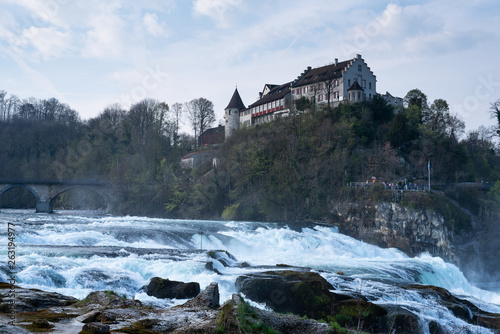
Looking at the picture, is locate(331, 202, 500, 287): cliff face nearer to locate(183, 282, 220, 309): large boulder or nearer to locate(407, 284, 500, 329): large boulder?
locate(407, 284, 500, 329): large boulder

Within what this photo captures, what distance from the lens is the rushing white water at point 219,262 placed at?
58.9ft

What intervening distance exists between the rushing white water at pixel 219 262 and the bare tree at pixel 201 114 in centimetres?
4267

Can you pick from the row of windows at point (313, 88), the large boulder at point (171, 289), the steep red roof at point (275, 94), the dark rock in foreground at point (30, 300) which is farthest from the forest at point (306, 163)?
the dark rock in foreground at point (30, 300)

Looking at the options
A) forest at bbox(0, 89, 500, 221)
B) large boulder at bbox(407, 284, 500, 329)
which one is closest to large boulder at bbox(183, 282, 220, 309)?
large boulder at bbox(407, 284, 500, 329)

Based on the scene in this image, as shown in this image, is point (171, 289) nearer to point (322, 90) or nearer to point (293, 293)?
point (293, 293)

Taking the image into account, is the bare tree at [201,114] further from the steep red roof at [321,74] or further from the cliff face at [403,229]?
the cliff face at [403,229]

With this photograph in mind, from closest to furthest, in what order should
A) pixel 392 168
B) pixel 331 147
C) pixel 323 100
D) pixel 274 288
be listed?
pixel 274 288 < pixel 392 168 < pixel 331 147 < pixel 323 100

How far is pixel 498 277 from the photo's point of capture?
129 feet

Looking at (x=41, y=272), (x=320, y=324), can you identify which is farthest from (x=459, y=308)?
(x=41, y=272)

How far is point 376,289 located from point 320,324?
11021 millimetres

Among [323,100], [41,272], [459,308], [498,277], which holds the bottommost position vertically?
[498,277]

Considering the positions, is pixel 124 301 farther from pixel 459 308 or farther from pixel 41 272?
pixel 459 308

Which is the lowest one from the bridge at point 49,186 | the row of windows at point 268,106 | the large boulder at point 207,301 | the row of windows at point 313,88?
the large boulder at point 207,301

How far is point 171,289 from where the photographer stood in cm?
1655
